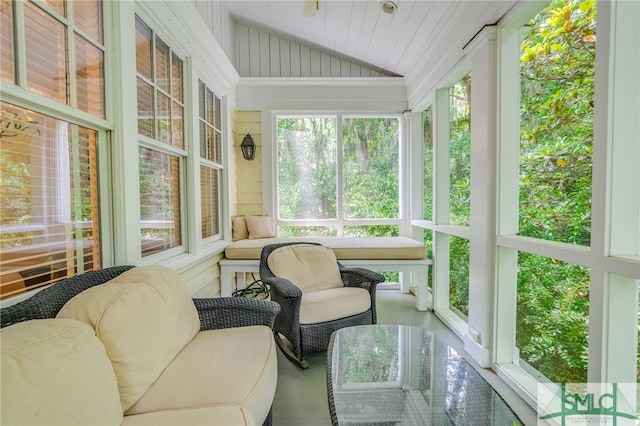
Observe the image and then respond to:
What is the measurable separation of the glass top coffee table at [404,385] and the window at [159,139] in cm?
151

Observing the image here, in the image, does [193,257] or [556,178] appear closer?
[556,178]

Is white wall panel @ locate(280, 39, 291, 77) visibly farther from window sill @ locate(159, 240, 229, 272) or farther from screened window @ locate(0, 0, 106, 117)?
screened window @ locate(0, 0, 106, 117)

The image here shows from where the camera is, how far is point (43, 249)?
4.27 ft

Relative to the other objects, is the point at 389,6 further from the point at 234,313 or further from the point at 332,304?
the point at 234,313

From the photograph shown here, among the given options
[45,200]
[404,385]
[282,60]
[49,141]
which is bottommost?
[404,385]

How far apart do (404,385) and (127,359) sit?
1203mm

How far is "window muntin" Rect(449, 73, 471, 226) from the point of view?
8.91 ft

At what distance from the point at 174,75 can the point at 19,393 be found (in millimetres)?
2334

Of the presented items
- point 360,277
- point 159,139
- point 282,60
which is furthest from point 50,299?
point 282,60

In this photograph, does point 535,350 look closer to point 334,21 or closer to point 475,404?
point 475,404

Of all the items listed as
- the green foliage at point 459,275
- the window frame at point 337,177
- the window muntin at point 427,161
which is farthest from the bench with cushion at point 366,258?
the window frame at point 337,177

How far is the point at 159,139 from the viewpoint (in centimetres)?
212

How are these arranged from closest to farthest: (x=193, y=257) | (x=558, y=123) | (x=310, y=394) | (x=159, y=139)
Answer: (x=558, y=123) < (x=310, y=394) < (x=159, y=139) < (x=193, y=257)

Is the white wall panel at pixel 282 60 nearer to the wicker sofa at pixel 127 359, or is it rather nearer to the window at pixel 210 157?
the window at pixel 210 157
